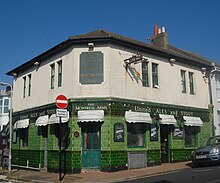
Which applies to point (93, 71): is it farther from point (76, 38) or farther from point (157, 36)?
point (157, 36)

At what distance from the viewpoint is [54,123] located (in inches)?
626

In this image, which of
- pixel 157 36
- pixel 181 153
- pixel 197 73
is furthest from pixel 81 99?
pixel 157 36

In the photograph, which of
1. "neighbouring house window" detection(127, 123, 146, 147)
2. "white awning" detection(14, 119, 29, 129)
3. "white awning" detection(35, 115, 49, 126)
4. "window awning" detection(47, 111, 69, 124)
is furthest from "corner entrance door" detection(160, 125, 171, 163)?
"white awning" detection(14, 119, 29, 129)

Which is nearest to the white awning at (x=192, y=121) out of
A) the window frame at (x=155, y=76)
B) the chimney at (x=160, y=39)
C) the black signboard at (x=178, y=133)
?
the black signboard at (x=178, y=133)

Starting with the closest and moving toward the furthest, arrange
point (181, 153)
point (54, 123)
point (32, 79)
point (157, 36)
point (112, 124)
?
point (112, 124) → point (54, 123) → point (181, 153) → point (32, 79) → point (157, 36)

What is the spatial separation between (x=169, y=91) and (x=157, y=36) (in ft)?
23.5

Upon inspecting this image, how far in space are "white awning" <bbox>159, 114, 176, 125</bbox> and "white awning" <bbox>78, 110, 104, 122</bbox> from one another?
415 centimetres

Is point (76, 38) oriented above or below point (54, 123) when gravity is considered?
above

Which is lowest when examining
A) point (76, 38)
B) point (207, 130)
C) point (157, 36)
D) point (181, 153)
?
point (181, 153)

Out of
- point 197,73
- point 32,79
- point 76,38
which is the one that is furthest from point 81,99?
point 197,73

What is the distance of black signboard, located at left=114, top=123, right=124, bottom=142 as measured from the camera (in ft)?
48.4

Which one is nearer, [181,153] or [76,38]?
[76,38]

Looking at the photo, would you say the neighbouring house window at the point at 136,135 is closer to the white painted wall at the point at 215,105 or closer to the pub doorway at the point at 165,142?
the pub doorway at the point at 165,142

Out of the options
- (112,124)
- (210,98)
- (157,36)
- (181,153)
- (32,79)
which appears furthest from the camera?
(157,36)
